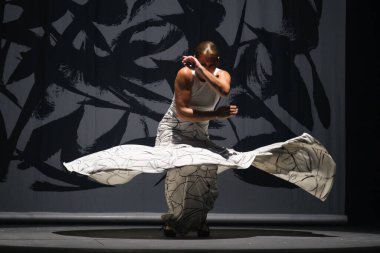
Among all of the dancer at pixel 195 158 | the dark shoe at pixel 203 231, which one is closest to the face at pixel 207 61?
the dancer at pixel 195 158

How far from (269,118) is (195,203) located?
73.4 inches

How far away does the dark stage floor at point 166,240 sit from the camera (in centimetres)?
362

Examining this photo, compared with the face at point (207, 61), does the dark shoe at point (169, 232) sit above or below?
below

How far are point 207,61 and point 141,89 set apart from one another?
152 centimetres

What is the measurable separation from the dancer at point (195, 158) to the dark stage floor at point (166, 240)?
22 cm

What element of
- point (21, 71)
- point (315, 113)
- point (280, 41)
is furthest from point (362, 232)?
point (21, 71)

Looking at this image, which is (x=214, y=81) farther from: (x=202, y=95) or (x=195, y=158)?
(x=195, y=158)

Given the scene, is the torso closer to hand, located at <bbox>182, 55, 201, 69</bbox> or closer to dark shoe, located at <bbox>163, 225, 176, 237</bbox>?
hand, located at <bbox>182, 55, 201, 69</bbox>

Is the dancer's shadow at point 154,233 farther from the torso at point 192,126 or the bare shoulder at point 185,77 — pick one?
the bare shoulder at point 185,77

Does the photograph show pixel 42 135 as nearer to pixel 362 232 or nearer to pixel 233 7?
pixel 233 7

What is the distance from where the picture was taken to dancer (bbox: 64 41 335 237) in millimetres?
4160

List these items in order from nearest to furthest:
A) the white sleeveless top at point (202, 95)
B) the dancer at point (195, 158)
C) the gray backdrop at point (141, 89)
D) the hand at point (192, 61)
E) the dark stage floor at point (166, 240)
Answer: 1. the dark stage floor at point (166, 240)
2. the dancer at point (195, 158)
3. the hand at point (192, 61)
4. the white sleeveless top at point (202, 95)
5. the gray backdrop at point (141, 89)

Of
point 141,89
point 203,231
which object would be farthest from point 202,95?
point 141,89

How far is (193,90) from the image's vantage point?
4.37m
